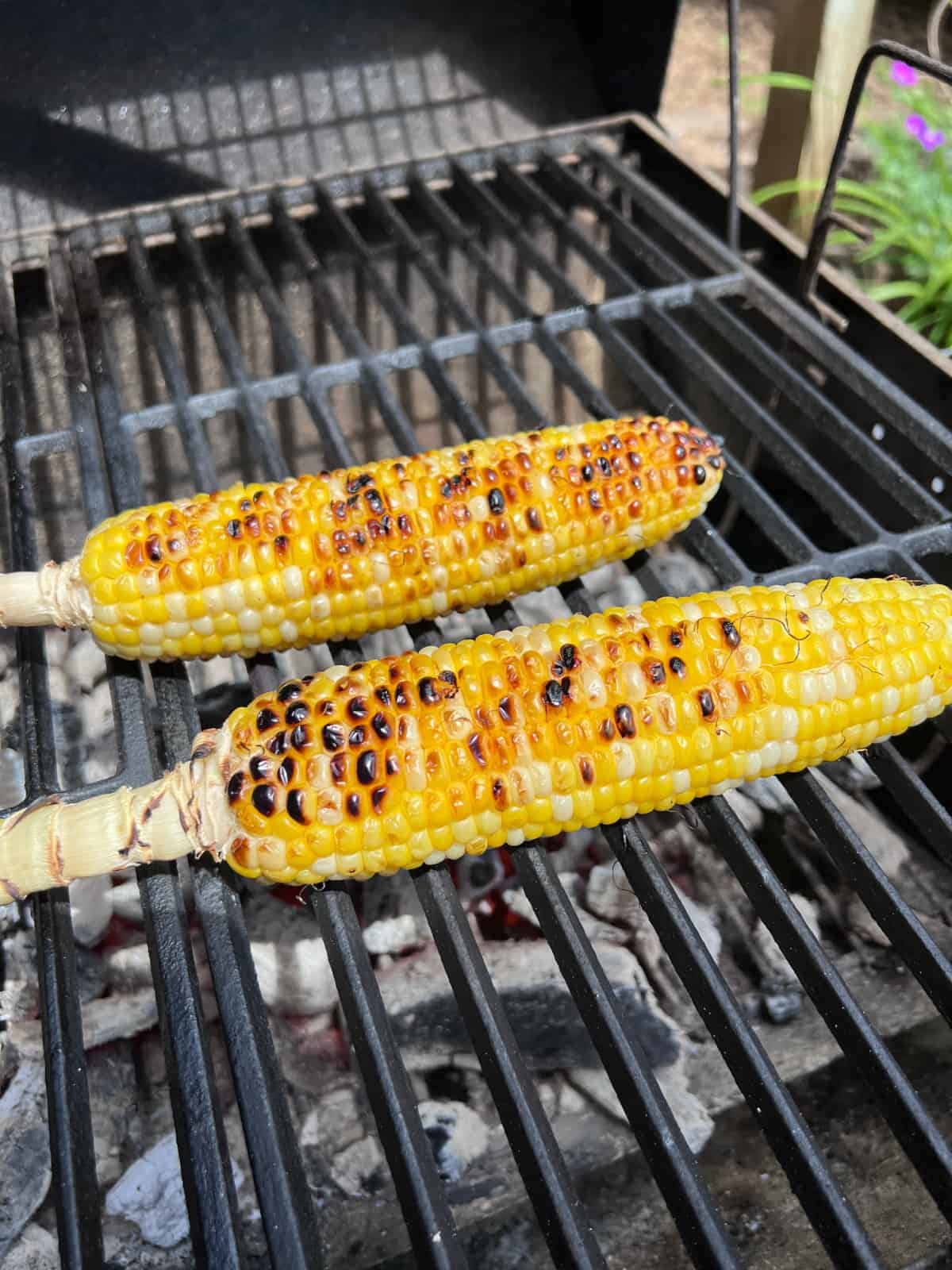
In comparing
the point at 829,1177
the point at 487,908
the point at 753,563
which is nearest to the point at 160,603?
the point at 487,908

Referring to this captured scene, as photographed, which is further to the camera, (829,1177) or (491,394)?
(491,394)

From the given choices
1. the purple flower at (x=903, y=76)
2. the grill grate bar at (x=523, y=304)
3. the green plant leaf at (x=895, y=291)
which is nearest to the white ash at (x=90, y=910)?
the grill grate bar at (x=523, y=304)

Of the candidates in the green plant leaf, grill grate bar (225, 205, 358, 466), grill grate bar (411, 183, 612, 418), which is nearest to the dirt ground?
the green plant leaf

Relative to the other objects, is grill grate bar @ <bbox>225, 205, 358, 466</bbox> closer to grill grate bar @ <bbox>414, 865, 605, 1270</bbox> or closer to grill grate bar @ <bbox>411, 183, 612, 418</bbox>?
grill grate bar @ <bbox>411, 183, 612, 418</bbox>

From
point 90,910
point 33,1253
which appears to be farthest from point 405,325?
point 33,1253

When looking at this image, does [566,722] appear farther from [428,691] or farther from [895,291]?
[895,291]

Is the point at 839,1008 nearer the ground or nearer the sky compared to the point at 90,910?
nearer the sky

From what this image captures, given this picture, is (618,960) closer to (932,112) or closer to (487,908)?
(487,908)

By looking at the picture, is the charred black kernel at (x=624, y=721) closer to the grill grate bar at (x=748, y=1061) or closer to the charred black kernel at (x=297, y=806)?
the grill grate bar at (x=748, y=1061)
